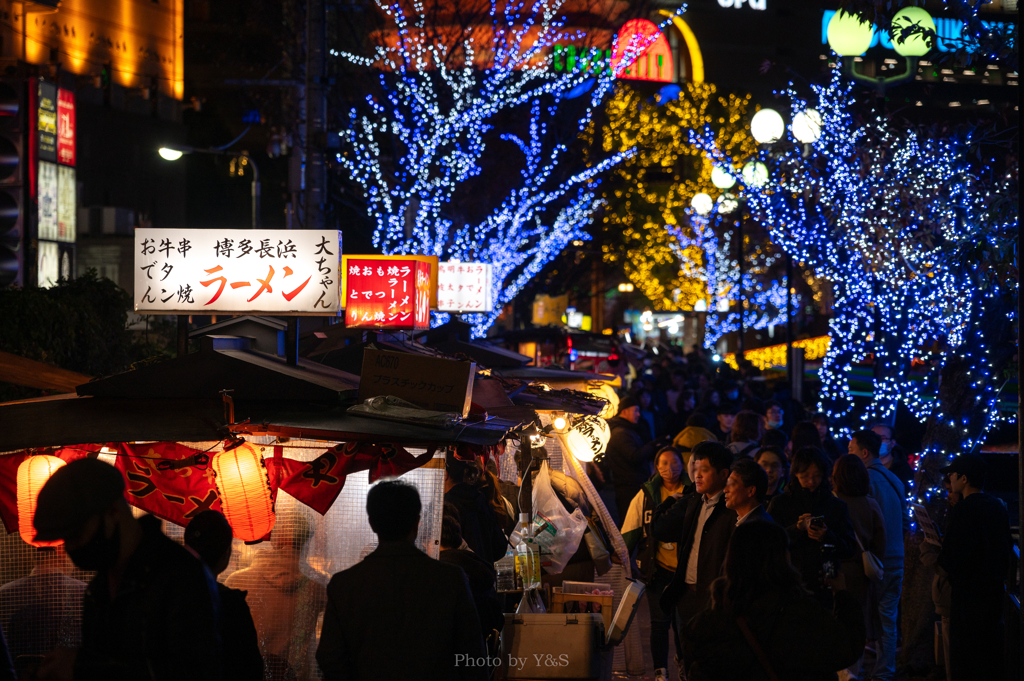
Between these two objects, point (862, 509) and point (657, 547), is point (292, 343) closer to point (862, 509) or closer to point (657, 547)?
point (657, 547)

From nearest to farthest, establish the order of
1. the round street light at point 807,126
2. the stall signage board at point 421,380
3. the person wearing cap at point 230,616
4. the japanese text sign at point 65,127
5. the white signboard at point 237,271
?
the person wearing cap at point 230,616 → the stall signage board at point 421,380 → the white signboard at point 237,271 → the round street light at point 807,126 → the japanese text sign at point 65,127

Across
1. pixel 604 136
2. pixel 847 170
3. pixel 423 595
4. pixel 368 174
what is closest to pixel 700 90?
pixel 604 136

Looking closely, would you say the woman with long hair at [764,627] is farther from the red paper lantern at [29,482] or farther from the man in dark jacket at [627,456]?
the man in dark jacket at [627,456]

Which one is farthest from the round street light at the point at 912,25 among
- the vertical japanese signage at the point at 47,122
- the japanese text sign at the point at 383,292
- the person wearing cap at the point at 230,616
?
the vertical japanese signage at the point at 47,122

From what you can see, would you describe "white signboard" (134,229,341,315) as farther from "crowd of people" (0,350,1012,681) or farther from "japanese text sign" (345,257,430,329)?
"japanese text sign" (345,257,430,329)

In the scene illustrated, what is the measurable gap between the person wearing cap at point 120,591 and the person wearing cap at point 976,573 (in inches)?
199

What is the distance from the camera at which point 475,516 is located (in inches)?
250

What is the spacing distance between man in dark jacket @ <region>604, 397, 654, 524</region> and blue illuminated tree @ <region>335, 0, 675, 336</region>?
926 cm

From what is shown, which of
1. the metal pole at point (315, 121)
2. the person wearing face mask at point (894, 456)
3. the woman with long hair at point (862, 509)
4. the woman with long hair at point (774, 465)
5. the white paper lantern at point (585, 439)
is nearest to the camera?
the woman with long hair at point (862, 509)

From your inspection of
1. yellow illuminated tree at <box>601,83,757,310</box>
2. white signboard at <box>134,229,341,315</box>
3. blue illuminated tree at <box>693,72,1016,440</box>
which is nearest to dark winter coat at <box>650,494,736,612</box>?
white signboard at <box>134,229,341,315</box>

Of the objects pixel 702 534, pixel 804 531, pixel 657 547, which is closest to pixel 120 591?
pixel 702 534

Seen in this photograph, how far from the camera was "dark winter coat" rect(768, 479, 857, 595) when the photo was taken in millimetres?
5707

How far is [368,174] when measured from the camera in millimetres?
21156

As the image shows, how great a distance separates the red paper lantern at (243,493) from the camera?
5.73 meters
